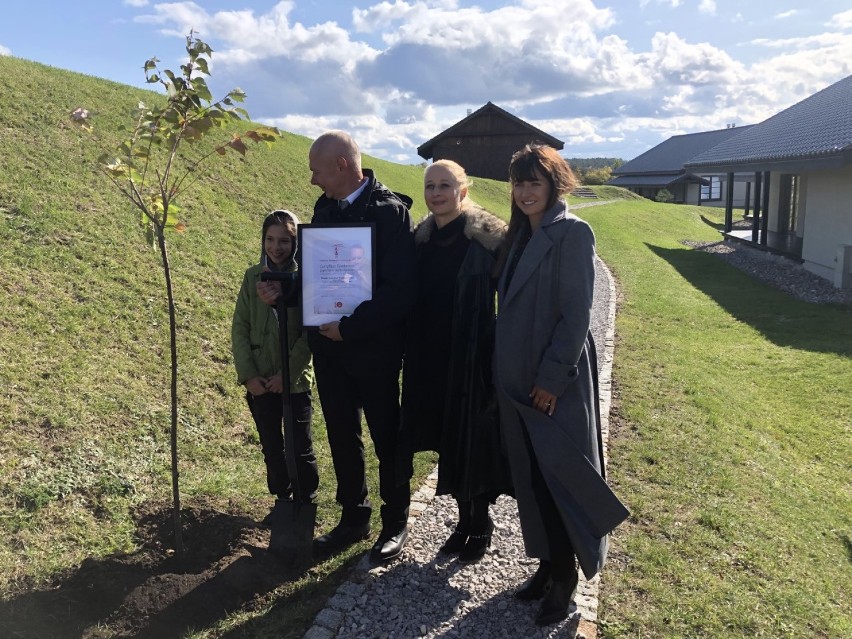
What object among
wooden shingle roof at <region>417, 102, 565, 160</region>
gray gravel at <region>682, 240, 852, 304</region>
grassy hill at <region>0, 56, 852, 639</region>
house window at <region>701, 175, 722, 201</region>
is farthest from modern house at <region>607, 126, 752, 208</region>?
grassy hill at <region>0, 56, 852, 639</region>

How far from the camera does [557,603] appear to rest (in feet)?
11.4

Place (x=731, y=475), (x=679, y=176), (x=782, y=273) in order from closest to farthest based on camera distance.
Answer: (x=731, y=475) < (x=782, y=273) < (x=679, y=176)

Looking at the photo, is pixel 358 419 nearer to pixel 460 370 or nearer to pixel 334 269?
pixel 460 370

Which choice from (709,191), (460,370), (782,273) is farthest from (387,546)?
(709,191)

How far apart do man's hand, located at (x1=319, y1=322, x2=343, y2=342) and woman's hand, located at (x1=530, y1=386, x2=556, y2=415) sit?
1088 millimetres

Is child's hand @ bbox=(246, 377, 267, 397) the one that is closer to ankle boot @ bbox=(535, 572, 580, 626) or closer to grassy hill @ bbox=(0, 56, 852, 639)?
grassy hill @ bbox=(0, 56, 852, 639)

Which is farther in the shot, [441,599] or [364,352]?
[364,352]

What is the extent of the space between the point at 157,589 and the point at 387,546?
1282 mm

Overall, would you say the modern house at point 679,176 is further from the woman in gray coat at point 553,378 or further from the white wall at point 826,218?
the woman in gray coat at point 553,378

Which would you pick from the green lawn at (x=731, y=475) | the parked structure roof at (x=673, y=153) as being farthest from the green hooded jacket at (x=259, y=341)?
the parked structure roof at (x=673, y=153)

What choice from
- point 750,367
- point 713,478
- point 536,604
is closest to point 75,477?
point 536,604

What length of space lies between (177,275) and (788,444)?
7.06 metres

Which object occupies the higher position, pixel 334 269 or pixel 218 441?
pixel 334 269

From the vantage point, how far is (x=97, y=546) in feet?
13.3
